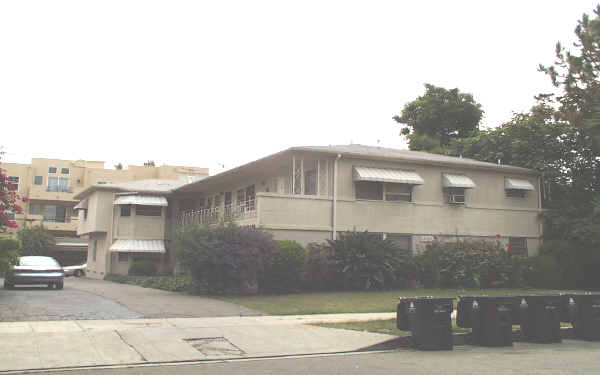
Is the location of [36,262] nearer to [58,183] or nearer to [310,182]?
[310,182]

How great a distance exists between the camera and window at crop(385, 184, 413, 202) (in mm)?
24672

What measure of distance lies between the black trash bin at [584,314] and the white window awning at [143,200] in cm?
2434

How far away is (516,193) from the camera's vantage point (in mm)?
Answer: 27250

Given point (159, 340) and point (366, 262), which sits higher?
point (366, 262)

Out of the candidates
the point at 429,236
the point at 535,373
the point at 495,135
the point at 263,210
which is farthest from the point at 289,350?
the point at 495,135

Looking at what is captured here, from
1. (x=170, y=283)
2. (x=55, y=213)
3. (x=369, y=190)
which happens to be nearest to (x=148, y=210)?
(x=170, y=283)

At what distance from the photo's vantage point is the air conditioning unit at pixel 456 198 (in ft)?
84.3

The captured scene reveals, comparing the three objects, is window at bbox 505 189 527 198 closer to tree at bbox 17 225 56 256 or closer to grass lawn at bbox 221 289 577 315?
grass lawn at bbox 221 289 577 315

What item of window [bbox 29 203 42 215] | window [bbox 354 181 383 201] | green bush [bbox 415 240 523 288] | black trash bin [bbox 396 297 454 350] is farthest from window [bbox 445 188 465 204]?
window [bbox 29 203 42 215]

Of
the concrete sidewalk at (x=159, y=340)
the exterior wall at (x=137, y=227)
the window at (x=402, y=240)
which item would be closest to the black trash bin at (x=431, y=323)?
the concrete sidewalk at (x=159, y=340)

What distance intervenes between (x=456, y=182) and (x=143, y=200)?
56.0 feet

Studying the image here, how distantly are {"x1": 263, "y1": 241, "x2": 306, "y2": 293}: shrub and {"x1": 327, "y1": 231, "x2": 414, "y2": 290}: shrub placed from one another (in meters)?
1.56

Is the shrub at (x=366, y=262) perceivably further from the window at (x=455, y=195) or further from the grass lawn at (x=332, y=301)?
the window at (x=455, y=195)

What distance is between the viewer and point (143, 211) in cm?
3434
